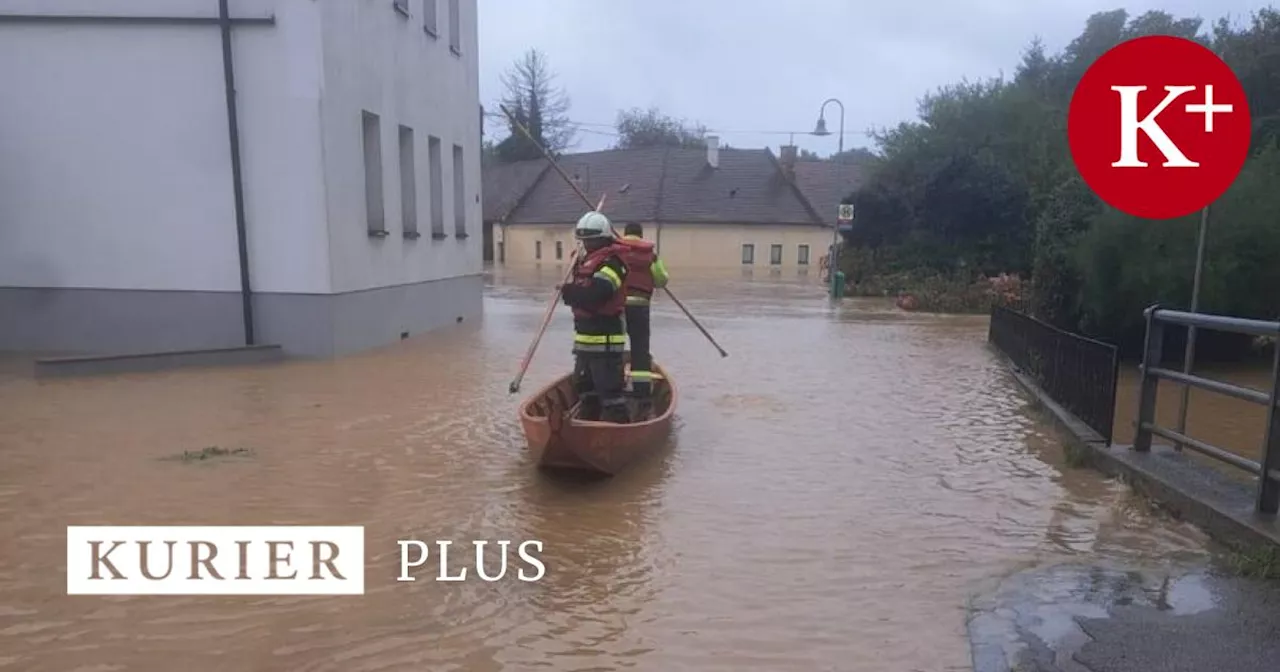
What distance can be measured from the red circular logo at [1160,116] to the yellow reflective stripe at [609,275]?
154 inches

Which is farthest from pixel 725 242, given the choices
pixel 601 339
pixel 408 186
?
pixel 601 339

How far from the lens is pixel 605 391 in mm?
8148

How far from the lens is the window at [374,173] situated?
15109 millimetres

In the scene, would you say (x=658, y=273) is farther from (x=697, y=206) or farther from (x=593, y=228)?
(x=697, y=206)

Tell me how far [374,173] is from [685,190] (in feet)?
116

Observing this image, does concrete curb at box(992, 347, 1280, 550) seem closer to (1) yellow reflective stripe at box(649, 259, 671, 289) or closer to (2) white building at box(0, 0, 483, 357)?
(1) yellow reflective stripe at box(649, 259, 671, 289)

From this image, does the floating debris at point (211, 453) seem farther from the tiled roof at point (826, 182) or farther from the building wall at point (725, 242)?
the tiled roof at point (826, 182)

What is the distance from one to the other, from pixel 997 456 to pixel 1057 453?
52 centimetres

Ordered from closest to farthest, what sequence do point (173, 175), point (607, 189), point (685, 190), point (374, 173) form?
1. point (173, 175)
2. point (374, 173)
3. point (685, 190)
4. point (607, 189)

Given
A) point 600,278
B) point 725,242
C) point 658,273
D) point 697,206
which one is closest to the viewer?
point 600,278

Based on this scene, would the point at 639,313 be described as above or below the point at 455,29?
below

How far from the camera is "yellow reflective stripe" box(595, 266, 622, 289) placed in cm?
743

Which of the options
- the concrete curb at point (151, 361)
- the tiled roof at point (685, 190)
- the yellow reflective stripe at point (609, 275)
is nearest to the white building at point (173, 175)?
the concrete curb at point (151, 361)

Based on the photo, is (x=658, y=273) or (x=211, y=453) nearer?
(x=211, y=453)
